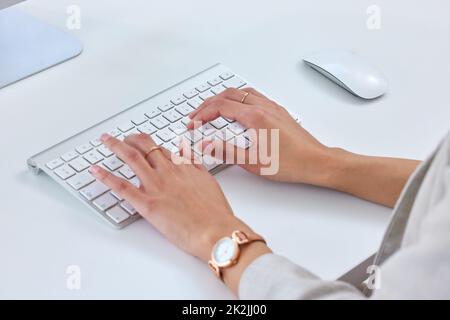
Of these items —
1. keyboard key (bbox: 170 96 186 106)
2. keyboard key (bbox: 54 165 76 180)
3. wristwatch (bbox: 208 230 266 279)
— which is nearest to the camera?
wristwatch (bbox: 208 230 266 279)

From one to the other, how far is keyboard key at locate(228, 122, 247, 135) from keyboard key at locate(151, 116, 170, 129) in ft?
0.26

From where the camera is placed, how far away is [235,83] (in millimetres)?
1055

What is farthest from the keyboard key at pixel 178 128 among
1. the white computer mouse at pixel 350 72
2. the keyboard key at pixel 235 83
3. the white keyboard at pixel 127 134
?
the white computer mouse at pixel 350 72

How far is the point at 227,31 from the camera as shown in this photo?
3.97 feet

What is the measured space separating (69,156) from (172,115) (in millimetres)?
A: 142

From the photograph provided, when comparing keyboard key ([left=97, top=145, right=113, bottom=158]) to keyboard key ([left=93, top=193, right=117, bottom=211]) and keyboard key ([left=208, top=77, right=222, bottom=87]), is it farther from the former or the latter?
keyboard key ([left=208, top=77, right=222, bottom=87])

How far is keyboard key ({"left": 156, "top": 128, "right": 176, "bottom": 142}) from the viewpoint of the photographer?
96 centimetres

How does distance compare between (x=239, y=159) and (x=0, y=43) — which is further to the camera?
(x=0, y=43)

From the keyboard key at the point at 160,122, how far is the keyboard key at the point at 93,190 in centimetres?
12

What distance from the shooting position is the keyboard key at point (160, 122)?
3.21 ft

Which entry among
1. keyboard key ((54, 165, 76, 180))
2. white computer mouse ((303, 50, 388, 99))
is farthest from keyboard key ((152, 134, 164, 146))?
white computer mouse ((303, 50, 388, 99))

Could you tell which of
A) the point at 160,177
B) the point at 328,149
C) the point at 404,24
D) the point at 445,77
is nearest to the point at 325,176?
the point at 328,149
